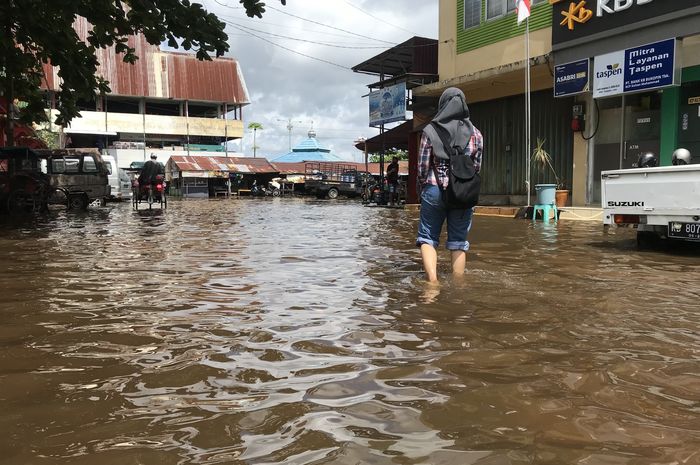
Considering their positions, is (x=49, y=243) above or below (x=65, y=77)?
below

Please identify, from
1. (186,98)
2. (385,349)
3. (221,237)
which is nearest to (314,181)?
(186,98)

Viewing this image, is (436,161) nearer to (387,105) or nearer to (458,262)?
(458,262)

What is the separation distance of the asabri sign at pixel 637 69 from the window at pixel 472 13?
16.7 feet

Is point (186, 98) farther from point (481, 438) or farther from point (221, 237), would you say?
point (481, 438)

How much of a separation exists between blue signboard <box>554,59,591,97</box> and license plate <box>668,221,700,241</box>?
7.98 meters

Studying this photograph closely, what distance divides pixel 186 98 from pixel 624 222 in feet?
156

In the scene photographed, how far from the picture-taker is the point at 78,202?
16188 millimetres

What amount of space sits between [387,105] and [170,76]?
3425 centimetres

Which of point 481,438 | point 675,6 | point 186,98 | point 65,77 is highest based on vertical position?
point 186,98

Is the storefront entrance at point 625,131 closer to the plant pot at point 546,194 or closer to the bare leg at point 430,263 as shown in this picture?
the plant pot at point 546,194

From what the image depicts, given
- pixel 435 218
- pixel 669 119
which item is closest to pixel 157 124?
pixel 669 119

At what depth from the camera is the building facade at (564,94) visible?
1220 cm

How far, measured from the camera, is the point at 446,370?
2.61 metres

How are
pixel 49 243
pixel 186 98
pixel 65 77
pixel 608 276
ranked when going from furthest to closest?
1. pixel 186 98
2. pixel 65 77
3. pixel 49 243
4. pixel 608 276
